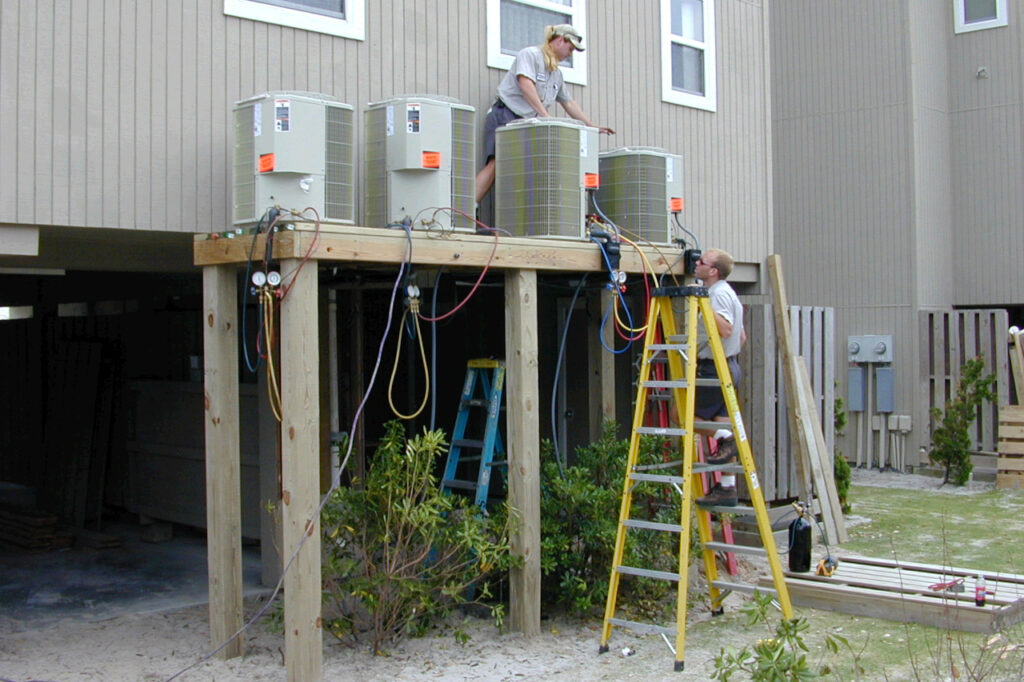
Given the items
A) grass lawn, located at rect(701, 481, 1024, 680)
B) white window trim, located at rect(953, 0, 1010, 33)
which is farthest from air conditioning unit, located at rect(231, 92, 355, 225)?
white window trim, located at rect(953, 0, 1010, 33)

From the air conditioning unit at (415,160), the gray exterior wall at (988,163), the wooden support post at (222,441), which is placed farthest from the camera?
the gray exterior wall at (988,163)

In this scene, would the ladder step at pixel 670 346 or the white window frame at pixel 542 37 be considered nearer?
the ladder step at pixel 670 346

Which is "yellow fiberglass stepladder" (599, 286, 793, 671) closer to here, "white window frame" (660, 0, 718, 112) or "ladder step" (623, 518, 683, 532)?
"ladder step" (623, 518, 683, 532)

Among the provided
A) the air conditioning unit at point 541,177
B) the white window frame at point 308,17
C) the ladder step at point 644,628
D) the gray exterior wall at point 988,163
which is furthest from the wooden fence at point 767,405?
the gray exterior wall at point 988,163

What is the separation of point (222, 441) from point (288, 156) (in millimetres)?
1678

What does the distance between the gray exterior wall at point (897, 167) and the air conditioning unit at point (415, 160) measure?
9640mm

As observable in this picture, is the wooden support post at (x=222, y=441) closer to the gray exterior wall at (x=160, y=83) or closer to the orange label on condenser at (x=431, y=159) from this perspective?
the gray exterior wall at (x=160, y=83)

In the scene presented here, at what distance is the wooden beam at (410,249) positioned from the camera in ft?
19.5

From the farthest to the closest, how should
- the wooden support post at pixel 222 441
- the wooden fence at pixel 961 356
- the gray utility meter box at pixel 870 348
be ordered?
1. the gray utility meter box at pixel 870 348
2. the wooden fence at pixel 961 356
3. the wooden support post at pixel 222 441

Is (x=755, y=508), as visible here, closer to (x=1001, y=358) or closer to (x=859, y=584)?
(x=859, y=584)

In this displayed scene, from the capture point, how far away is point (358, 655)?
21.6ft

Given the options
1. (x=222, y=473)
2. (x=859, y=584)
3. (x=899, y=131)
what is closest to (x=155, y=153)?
(x=222, y=473)

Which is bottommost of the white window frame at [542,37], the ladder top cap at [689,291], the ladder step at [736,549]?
the ladder step at [736,549]

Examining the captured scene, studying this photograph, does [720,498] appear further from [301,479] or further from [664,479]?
[301,479]
